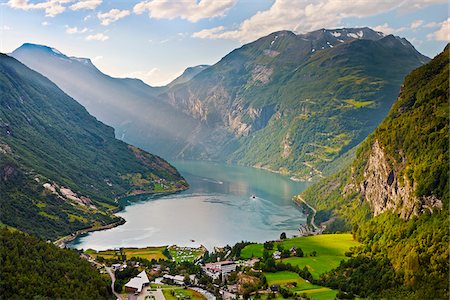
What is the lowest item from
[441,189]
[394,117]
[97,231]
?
[97,231]

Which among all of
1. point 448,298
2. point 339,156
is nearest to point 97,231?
point 448,298

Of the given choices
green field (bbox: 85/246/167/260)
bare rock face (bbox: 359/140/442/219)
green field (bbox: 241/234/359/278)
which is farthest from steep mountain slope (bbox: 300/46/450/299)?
green field (bbox: 85/246/167/260)

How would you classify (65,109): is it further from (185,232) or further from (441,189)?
(441,189)

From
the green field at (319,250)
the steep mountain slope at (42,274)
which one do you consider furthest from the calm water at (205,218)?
the steep mountain slope at (42,274)

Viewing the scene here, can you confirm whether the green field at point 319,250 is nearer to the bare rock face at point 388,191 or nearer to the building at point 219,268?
the building at point 219,268

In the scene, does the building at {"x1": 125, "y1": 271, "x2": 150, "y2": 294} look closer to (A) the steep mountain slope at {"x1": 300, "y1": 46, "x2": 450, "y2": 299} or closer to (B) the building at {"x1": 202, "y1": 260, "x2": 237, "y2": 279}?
(B) the building at {"x1": 202, "y1": 260, "x2": 237, "y2": 279}

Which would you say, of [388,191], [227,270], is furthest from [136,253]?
[388,191]
